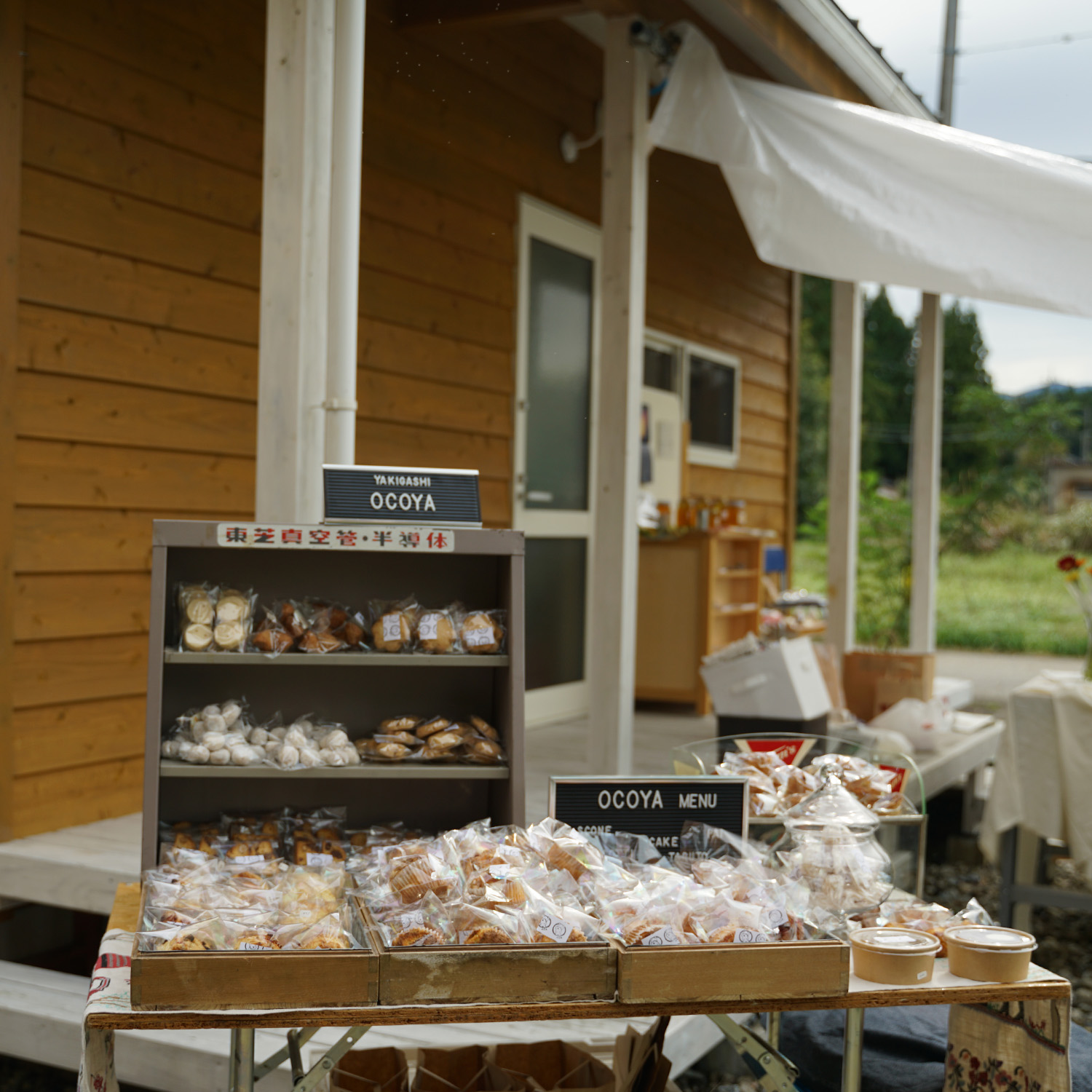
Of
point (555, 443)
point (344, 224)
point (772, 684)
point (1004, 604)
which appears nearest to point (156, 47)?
point (344, 224)

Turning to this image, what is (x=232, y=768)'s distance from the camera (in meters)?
2.12

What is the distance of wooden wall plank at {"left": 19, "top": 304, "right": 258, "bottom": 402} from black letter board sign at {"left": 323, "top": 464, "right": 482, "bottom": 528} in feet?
4.63

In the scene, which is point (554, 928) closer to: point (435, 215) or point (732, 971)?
point (732, 971)

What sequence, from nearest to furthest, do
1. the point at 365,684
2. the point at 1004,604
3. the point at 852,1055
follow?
the point at 852,1055, the point at 365,684, the point at 1004,604

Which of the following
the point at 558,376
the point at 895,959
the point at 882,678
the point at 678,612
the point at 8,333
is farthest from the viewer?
the point at 678,612

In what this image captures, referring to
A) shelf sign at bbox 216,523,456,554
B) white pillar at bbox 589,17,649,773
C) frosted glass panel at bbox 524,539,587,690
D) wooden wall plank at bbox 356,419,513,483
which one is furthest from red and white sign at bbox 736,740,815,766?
frosted glass panel at bbox 524,539,587,690

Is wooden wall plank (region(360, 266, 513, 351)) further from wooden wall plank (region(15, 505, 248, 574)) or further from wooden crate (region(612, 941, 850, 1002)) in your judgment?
wooden crate (region(612, 941, 850, 1002))

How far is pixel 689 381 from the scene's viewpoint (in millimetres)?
6797

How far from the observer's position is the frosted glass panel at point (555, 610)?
5.28m

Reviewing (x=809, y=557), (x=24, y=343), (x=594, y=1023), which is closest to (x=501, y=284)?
(x=24, y=343)

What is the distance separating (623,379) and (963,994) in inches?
97.3

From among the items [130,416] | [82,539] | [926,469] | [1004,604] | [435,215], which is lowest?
[1004,604]

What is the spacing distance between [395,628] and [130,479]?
1545mm

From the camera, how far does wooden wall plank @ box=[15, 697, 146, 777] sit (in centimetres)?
318
